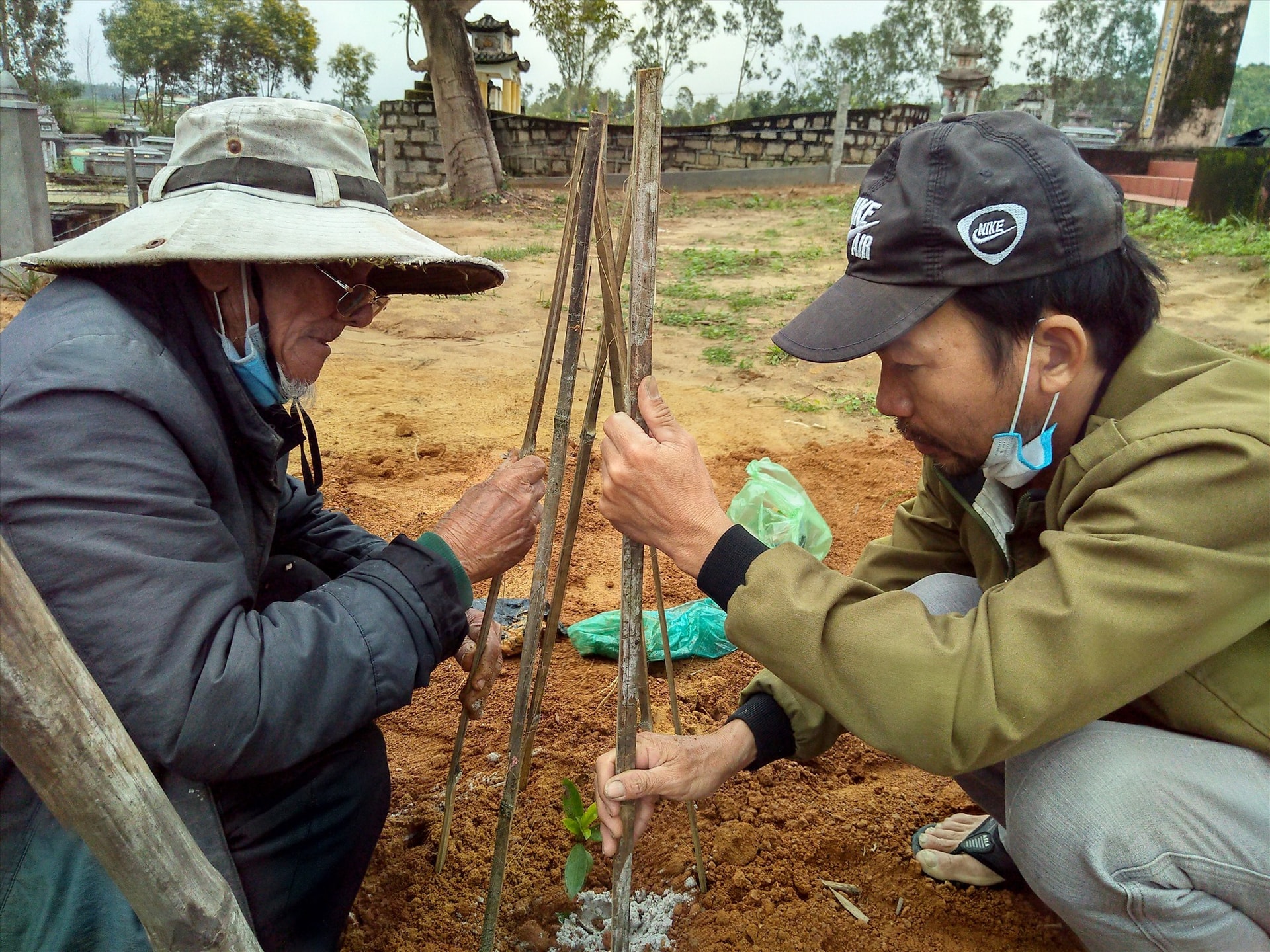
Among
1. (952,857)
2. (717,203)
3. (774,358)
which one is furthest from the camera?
(717,203)

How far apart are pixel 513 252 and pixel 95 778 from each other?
905 cm

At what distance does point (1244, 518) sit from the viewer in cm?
125

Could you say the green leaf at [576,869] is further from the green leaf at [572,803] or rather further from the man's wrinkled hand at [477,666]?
the man's wrinkled hand at [477,666]

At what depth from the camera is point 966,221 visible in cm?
135

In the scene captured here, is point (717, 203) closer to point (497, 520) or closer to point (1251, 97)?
point (497, 520)

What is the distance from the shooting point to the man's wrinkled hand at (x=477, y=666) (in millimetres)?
1897

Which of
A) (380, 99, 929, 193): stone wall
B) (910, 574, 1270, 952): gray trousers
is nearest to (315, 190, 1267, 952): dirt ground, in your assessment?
(910, 574, 1270, 952): gray trousers

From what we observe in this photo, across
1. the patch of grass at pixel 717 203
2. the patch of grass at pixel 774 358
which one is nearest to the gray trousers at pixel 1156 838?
the patch of grass at pixel 774 358

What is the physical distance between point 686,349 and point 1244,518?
17.3 ft

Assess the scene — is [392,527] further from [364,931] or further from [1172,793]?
[1172,793]

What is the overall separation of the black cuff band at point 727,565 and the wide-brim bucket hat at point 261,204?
71 cm

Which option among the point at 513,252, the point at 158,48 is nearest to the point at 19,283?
the point at 513,252

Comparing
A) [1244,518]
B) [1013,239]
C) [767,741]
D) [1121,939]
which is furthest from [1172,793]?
[1013,239]

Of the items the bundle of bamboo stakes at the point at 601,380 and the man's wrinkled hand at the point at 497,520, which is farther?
the man's wrinkled hand at the point at 497,520
